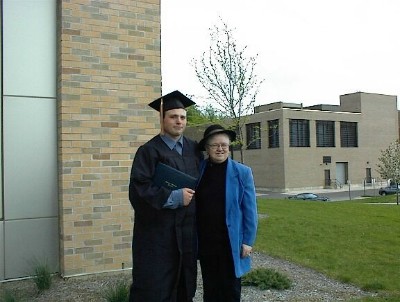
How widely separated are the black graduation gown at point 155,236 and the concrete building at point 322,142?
44858 mm

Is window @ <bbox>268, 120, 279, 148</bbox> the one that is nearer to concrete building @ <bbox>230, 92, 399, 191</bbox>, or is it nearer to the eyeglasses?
concrete building @ <bbox>230, 92, 399, 191</bbox>

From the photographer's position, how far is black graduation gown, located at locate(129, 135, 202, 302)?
315 centimetres

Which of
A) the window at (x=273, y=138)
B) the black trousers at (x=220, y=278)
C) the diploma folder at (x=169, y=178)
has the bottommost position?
the black trousers at (x=220, y=278)

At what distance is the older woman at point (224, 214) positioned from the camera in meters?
3.51

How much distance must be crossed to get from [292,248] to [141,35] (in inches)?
186

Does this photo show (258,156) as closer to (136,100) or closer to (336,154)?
(336,154)

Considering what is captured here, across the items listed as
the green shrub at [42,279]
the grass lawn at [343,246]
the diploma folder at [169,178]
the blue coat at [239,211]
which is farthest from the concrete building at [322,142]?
the diploma folder at [169,178]

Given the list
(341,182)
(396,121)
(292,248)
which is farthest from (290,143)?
(292,248)

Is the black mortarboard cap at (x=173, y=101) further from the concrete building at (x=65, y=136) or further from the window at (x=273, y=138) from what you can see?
the window at (x=273, y=138)

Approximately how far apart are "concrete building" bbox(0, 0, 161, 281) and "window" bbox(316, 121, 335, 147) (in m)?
50.8

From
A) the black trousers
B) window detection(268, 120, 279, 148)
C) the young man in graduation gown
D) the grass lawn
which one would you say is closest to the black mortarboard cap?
the young man in graduation gown

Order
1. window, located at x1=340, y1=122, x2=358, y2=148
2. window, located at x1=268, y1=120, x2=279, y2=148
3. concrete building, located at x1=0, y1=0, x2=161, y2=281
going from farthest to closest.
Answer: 1. window, located at x1=340, y1=122, x2=358, y2=148
2. window, located at x1=268, y1=120, x2=279, y2=148
3. concrete building, located at x1=0, y1=0, x2=161, y2=281

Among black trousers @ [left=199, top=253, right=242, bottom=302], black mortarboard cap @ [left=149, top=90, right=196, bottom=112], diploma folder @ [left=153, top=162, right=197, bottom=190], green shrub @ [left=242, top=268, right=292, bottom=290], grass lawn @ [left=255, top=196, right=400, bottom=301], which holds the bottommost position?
grass lawn @ [left=255, top=196, right=400, bottom=301]

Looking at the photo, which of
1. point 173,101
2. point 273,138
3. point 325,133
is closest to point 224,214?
point 173,101
